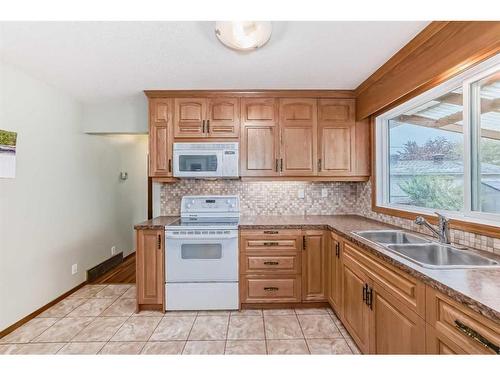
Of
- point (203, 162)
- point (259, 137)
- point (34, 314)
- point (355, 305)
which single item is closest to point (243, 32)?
point (259, 137)

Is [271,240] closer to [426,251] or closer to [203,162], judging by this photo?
[203,162]

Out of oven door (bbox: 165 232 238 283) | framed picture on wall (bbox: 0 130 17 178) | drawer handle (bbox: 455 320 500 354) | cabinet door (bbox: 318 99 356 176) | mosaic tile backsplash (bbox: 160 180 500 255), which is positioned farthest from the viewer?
mosaic tile backsplash (bbox: 160 180 500 255)

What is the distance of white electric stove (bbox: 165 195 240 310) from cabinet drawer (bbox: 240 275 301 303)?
14 cm

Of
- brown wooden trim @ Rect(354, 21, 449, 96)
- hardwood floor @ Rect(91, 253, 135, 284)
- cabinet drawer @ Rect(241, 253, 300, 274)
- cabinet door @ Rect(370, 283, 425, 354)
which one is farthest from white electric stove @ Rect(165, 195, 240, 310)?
brown wooden trim @ Rect(354, 21, 449, 96)

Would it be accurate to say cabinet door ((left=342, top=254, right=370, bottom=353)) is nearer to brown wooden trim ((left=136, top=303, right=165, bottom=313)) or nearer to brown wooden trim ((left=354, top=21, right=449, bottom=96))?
brown wooden trim ((left=354, top=21, right=449, bottom=96))

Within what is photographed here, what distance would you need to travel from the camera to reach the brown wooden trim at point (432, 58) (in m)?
1.35

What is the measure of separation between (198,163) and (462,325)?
239cm

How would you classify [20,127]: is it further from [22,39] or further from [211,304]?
[211,304]

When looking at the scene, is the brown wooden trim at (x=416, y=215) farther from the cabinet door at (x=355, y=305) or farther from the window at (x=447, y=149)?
the cabinet door at (x=355, y=305)

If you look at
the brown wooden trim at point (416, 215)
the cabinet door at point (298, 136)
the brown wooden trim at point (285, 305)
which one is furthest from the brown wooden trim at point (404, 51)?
the brown wooden trim at point (285, 305)

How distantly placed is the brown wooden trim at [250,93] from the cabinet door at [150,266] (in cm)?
148

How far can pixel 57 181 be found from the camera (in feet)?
9.07

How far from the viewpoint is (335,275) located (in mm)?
2326

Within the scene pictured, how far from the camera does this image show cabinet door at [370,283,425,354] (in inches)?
46.9
